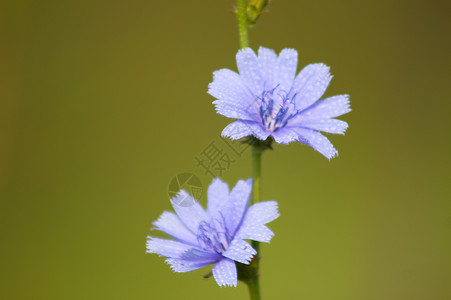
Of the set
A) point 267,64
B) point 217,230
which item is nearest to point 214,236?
point 217,230

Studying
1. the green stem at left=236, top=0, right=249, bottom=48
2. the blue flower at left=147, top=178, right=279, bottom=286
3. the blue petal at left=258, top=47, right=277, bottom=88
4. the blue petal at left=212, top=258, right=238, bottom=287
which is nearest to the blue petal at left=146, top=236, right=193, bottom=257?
the blue flower at left=147, top=178, right=279, bottom=286

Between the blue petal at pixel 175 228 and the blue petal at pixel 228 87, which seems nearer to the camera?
the blue petal at pixel 228 87

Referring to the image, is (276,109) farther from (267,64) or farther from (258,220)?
(258,220)

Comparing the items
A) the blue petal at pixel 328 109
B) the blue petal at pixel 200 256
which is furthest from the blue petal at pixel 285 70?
the blue petal at pixel 200 256

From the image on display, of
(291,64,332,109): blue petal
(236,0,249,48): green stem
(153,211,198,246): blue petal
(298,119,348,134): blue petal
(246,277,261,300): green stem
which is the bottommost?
(246,277,261,300): green stem

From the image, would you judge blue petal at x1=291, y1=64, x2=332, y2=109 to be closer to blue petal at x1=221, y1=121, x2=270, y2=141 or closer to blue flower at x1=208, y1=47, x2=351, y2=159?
Answer: blue flower at x1=208, y1=47, x2=351, y2=159

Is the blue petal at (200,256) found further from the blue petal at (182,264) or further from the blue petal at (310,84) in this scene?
the blue petal at (310,84)

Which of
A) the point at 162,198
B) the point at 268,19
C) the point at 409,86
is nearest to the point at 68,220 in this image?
the point at 162,198
